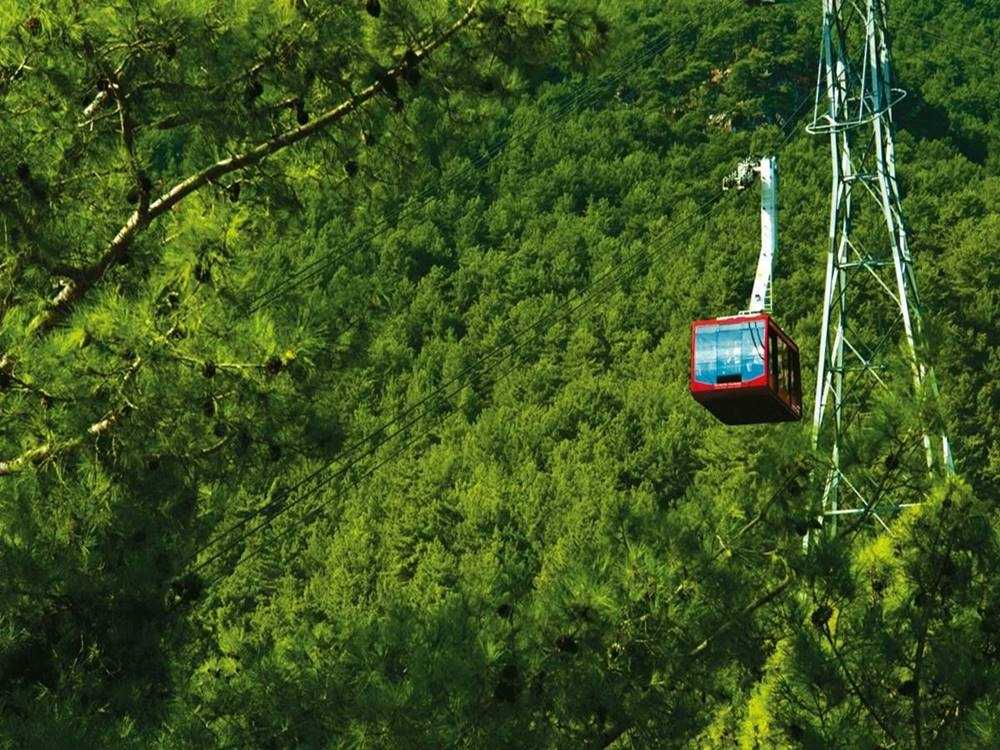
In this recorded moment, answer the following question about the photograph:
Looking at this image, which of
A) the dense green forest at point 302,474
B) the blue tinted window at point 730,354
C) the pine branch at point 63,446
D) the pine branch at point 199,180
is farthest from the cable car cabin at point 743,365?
the pine branch at point 63,446

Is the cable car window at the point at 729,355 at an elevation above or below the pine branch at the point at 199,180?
below

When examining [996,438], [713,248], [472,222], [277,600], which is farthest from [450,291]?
[996,438]

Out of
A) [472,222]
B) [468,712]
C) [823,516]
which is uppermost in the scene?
[823,516]

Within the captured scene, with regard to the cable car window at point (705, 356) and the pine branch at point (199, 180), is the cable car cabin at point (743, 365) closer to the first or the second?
the cable car window at point (705, 356)

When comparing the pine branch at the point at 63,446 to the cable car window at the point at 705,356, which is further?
the cable car window at the point at 705,356

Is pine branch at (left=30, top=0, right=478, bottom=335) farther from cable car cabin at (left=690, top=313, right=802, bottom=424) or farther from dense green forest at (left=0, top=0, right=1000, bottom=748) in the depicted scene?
cable car cabin at (left=690, top=313, right=802, bottom=424)

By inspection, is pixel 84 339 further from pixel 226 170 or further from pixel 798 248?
pixel 798 248

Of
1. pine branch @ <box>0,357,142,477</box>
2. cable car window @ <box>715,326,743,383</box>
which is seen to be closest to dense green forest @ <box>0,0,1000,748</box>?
pine branch @ <box>0,357,142,477</box>
